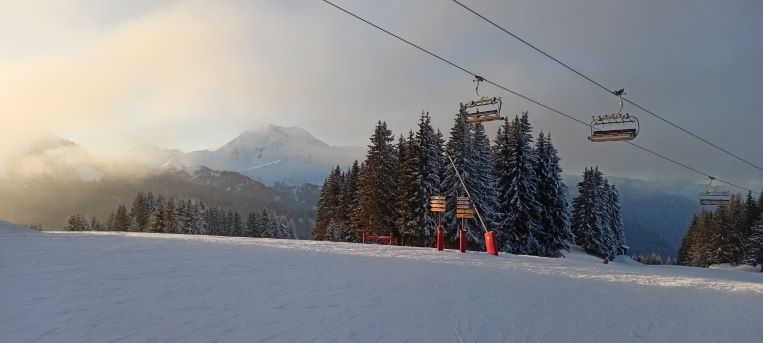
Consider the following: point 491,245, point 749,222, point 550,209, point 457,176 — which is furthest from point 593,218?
point 491,245

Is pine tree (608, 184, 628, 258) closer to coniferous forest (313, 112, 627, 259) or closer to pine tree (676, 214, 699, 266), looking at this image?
pine tree (676, 214, 699, 266)

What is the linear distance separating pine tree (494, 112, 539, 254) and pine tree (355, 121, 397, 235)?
11.0 metres

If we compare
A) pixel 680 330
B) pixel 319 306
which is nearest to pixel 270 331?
pixel 319 306

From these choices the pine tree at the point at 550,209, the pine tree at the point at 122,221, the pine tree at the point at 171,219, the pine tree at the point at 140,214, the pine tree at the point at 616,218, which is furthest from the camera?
the pine tree at the point at 122,221

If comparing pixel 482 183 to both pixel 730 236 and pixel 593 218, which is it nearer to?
pixel 593 218

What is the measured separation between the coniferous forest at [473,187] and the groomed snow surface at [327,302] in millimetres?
28920

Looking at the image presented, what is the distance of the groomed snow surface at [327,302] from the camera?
7289 mm

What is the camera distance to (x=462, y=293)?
407 inches

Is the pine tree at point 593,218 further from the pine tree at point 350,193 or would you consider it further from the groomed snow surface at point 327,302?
the groomed snow surface at point 327,302

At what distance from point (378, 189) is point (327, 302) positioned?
1535 inches

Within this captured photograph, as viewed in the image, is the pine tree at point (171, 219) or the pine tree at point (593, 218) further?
the pine tree at point (171, 219)

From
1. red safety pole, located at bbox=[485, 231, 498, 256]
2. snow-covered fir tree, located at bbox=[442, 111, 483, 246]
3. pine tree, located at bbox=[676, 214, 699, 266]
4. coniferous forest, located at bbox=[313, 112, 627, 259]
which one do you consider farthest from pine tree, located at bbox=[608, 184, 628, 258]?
red safety pole, located at bbox=[485, 231, 498, 256]

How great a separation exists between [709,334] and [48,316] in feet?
37.4

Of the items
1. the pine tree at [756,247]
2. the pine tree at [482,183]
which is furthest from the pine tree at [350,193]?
the pine tree at [756,247]
